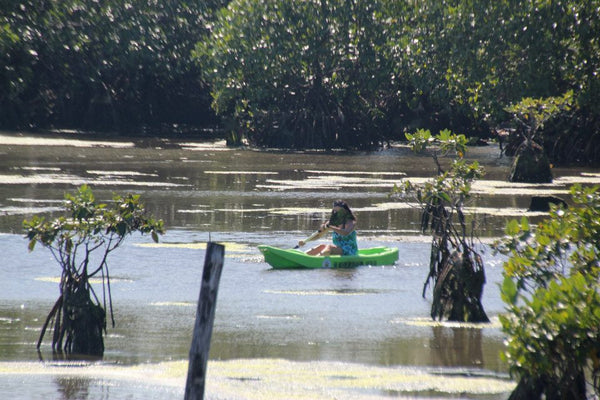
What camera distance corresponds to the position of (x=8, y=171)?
36.9 m

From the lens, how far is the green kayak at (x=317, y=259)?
1895 cm

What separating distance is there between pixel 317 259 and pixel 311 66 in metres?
39.2

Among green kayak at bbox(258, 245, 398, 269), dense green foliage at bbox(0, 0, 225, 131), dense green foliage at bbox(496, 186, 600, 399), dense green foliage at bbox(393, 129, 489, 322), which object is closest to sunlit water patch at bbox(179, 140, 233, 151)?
dense green foliage at bbox(0, 0, 225, 131)

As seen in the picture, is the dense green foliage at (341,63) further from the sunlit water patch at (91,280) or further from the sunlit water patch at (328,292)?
the sunlit water patch at (91,280)

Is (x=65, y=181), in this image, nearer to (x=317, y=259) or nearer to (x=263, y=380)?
(x=317, y=259)

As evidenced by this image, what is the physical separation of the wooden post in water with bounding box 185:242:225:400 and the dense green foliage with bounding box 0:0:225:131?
4680 centimetres

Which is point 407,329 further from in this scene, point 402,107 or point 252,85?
point 402,107

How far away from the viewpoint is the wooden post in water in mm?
8820

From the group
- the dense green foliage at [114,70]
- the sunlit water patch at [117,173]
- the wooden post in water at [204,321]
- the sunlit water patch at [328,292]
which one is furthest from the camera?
Answer: the dense green foliage at [114,70]

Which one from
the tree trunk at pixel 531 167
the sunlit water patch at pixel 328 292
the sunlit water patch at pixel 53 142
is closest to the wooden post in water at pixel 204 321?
the sunlit water patch at pixel 328 292

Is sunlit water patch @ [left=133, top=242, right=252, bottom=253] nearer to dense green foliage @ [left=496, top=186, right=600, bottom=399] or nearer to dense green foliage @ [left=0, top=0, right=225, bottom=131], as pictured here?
dense green foliage @ [left=496, top=186, right=600, bottom=399]

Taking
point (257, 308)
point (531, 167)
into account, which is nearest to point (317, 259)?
point (257, 308)

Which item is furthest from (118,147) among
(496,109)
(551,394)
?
(551,394)

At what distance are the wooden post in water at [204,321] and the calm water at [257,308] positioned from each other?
190 centimetres
